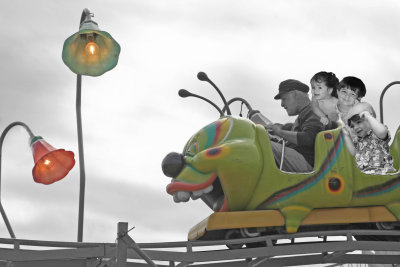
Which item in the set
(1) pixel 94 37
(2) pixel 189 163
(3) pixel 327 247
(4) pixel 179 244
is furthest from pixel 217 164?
(1) pixel 94 37

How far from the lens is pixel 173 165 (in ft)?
27.9

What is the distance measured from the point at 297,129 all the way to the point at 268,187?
1.02 metres

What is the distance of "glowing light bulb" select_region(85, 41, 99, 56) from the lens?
28.8 ft

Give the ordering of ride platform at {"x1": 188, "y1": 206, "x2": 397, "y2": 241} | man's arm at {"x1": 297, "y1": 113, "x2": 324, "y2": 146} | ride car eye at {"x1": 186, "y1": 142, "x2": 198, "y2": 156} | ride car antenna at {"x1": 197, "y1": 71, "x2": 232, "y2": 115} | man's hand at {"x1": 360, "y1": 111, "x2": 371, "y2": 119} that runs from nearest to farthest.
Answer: ride platform at {"x1": 188, "y1": 206, "x2": 397, "y2": 241}
ride car eye at {"x1": 186, "y1": 142, "x2": 198, "y2": 156}
man's arm at {"x1": 297, "y1": 113, "x2": 324, "y2": 146}
man's hand at {"x1": 360, "y1": 111, "x2": 371, "y2": 119}
ride car antenna at {"x1": 197, "y1": 71, "x2": 232, "y2": 115}

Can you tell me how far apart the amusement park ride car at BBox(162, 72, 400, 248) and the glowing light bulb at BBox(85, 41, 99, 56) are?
140cm

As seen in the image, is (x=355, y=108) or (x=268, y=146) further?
(x=355, y=108)

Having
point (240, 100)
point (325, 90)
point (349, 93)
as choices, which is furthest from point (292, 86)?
point (240, 100)

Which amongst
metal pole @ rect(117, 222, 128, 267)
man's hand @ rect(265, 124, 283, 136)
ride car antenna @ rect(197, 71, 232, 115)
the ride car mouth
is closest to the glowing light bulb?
ride car antenna @ rect(197, 71, 232, 115)

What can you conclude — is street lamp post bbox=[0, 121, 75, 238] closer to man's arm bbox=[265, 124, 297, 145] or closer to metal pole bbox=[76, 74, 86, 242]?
metal pole bbox=[76, 74, 86, 242]

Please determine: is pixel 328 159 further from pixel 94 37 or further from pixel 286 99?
pixel 94 37

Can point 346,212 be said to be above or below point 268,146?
below

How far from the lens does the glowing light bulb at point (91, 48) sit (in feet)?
28.8

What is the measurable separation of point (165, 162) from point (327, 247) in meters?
1.91

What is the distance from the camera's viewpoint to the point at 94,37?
890 centimetres
